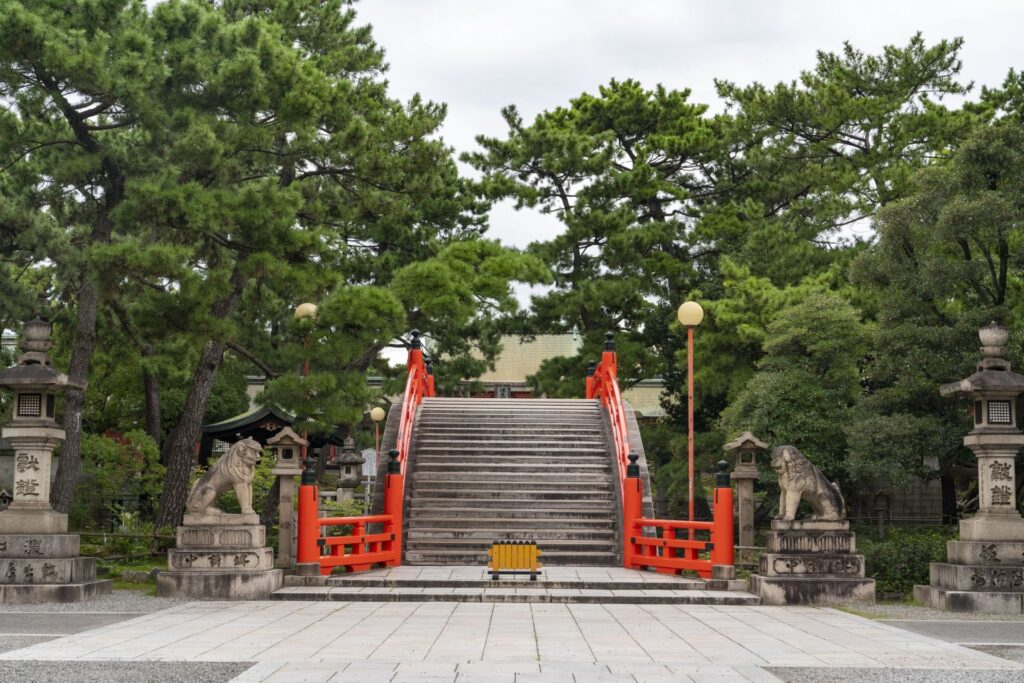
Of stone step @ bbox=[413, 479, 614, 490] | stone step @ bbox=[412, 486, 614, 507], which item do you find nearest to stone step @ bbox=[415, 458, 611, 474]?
stone step @ bbox=[413, 479, 614, 490]

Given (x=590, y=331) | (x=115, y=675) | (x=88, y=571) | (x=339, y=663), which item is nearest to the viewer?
(x=115, y=675)

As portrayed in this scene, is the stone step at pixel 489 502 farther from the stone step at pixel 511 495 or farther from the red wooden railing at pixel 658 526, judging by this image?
the red wooden railing at pixel 658 526

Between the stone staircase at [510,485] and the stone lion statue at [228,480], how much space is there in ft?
11.7

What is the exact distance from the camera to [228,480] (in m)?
13.9

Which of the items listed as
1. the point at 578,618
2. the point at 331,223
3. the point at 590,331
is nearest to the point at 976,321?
the point at 578,618

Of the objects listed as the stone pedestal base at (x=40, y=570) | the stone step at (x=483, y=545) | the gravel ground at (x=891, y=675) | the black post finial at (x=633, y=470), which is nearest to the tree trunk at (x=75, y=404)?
the stone pedestal base at (x=40, y=570)

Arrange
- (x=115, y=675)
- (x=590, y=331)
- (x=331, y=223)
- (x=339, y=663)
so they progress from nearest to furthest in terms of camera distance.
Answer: (x=115, y=675) < (x=339, y=663) < (x=331, y=223) < (x=590, y=331)

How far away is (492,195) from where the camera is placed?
99.1 ft

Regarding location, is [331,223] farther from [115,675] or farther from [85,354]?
[115,675]

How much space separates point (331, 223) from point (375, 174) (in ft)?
18.9

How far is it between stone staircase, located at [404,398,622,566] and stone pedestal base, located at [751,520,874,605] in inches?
144

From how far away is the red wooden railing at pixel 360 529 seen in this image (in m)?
14.5

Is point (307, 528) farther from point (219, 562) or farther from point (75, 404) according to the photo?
point (75, 404)

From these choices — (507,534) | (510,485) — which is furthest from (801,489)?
(510,485)
